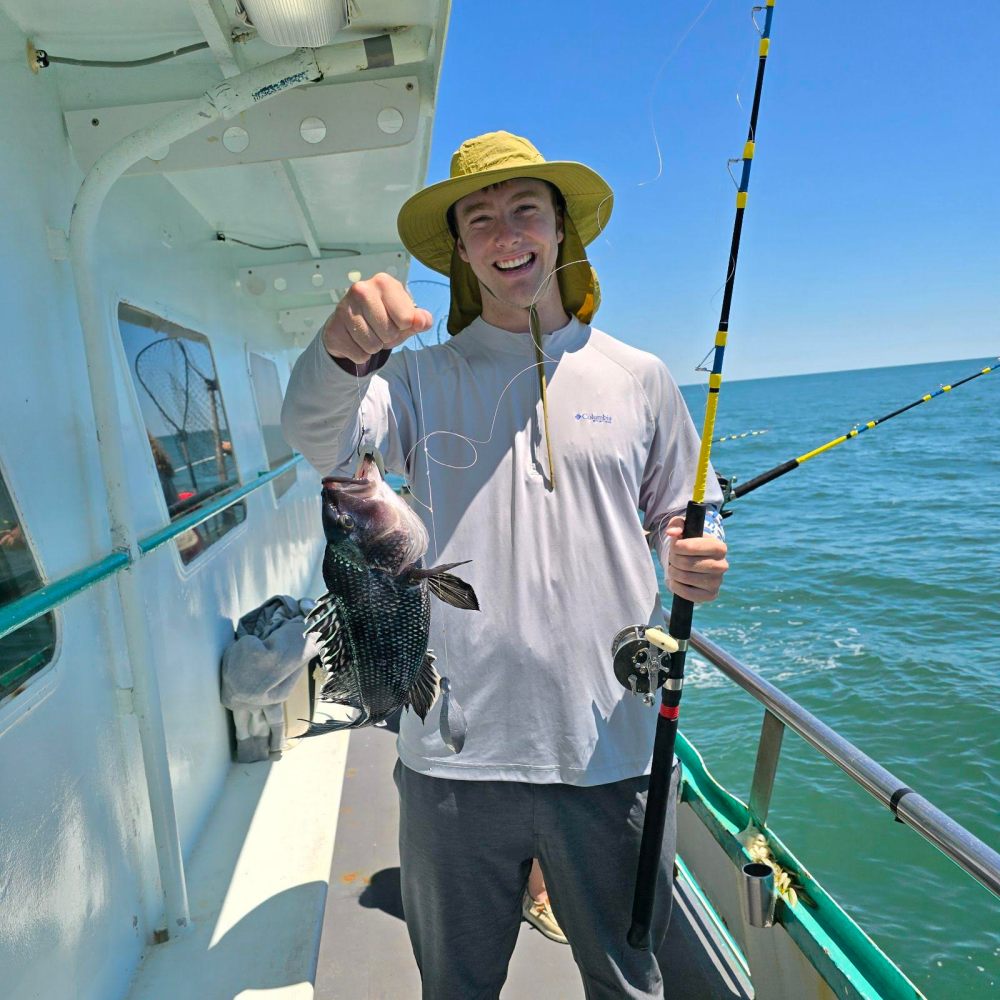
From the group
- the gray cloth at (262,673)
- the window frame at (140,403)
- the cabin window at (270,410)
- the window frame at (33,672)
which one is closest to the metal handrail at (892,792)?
the window frame at (33,672)

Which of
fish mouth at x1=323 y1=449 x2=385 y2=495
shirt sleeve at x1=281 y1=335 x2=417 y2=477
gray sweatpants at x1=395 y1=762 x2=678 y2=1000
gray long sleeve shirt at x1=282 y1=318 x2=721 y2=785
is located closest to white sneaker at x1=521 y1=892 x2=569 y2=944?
gray sweatpants at x1=395 y1=762 x2=678 y2=1000

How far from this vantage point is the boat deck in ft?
7.98

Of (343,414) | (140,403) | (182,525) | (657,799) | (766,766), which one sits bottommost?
(766,766)

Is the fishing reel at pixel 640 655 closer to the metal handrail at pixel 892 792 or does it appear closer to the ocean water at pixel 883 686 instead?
the metal handrail at pixel 892 792

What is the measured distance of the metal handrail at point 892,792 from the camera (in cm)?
146

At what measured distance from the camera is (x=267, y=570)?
5.30 metres

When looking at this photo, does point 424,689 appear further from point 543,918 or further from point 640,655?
point 543,918

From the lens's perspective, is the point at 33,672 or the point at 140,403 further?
the point at 140,403

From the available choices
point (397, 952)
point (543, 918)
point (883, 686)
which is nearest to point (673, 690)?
point (543, 918)

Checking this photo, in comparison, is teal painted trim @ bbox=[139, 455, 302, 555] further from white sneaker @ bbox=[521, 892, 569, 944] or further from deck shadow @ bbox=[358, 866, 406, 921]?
white sneaker @ bbox=[521, 892, 569, 944]

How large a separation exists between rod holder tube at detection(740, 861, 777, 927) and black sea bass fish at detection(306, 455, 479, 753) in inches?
49.3

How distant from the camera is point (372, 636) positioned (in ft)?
4.61

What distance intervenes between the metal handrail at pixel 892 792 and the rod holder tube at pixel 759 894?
1.54ft

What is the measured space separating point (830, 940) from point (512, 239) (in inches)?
79.7
